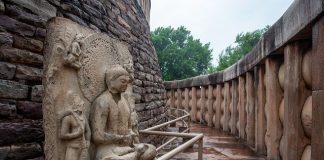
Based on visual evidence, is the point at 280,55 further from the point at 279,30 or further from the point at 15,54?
the point at 15,54

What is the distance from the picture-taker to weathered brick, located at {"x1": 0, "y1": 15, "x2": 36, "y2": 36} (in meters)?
2.18

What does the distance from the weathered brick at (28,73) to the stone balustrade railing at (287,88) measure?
2185 mm

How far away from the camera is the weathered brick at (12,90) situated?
213 cm

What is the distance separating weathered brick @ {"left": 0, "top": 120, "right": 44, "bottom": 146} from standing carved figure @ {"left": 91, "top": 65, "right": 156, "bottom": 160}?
0.66 m

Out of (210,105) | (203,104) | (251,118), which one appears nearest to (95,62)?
(251,118)

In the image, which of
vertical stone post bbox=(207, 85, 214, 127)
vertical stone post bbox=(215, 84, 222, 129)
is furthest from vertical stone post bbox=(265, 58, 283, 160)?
vertical stone post bbox=(207, 85, 214, 127)

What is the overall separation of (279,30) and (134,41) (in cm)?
271

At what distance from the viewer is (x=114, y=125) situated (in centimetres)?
206

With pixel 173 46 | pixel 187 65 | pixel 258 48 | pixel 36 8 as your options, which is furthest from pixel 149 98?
pixel 173 46

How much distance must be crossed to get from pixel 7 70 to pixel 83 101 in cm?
68

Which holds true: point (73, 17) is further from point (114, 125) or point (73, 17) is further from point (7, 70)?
point (114, 125)

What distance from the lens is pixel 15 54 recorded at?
2268 mm

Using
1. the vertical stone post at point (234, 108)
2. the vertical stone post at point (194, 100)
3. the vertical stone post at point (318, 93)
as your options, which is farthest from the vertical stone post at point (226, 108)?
the vertical stone post at point (318, 93)

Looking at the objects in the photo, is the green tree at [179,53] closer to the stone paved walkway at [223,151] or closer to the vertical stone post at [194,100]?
the vertical stone post at [194,100]
